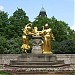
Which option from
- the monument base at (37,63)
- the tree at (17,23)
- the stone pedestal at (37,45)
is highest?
the tree at (17,23)

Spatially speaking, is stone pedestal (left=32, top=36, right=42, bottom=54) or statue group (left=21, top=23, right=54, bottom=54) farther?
stone pedestal (left=32, top=36, right=42, bottom=54)

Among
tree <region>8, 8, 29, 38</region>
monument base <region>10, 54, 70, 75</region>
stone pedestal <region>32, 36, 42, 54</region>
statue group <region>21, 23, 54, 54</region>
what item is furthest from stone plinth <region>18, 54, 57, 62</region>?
tree <region>8, 8, 29, 38</region>

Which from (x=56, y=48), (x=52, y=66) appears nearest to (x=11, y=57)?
(x=56, y=48)

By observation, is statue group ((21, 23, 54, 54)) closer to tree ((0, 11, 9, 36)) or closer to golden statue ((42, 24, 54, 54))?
golden statue ((42, 24, 54, 54))

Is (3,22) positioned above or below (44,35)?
above

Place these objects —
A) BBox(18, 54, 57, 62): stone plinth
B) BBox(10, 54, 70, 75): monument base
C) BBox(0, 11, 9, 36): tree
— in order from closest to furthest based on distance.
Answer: BBox(10, 54, 70, 75): monument base, BBox(18, 54, 57, 62): stone plinth, BBox(0, 11, 9, 36): tree

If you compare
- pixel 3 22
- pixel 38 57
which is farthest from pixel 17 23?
pixel 38 57

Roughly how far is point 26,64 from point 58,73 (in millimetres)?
4946

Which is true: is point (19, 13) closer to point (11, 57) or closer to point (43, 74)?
point (11, 57)

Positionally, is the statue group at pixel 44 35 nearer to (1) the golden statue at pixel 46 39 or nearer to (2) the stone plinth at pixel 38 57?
(1) the golden statue at pixel 46 39

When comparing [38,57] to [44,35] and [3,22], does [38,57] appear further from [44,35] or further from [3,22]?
[3,22]

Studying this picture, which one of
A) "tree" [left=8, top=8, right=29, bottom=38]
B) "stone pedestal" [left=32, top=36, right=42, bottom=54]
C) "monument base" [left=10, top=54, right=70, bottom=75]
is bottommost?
"monument base" [left=10, top=54, right=70, bottom=75]

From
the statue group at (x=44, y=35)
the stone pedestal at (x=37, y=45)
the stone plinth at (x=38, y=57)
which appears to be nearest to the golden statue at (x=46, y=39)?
the statue group at (x=44, y=35)

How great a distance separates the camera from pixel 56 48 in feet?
118
